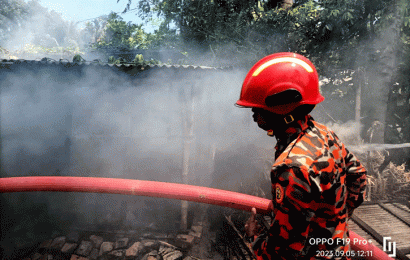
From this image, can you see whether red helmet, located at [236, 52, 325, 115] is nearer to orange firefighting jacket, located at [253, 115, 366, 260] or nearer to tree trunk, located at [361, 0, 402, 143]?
orange firefighting jacket, located at [253, 115, 366, 260]

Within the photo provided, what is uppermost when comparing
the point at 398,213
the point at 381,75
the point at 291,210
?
the point at 381,75

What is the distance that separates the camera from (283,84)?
4.46 ft

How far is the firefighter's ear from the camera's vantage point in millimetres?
1338

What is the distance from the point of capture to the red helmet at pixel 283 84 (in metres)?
1.36

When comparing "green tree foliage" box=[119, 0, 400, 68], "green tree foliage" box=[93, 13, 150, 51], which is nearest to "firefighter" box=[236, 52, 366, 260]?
"green tree foliage" box=[119, 0, 400, 68]

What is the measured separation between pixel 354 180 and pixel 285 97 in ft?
2.71

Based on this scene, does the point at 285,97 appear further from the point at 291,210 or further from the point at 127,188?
the point at 127,188

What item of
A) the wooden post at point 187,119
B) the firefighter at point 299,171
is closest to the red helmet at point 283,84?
the firefighter at point 299,171

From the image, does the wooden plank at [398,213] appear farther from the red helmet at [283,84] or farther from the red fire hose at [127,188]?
the red helmet at [283,84]

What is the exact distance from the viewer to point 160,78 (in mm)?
5797

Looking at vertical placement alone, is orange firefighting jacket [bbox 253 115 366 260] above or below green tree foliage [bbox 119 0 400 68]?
below

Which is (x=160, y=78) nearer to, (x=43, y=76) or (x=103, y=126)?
(x=103, y=126)

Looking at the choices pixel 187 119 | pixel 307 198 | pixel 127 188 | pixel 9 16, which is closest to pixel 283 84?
pixel 307 198

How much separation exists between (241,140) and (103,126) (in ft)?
14.4
